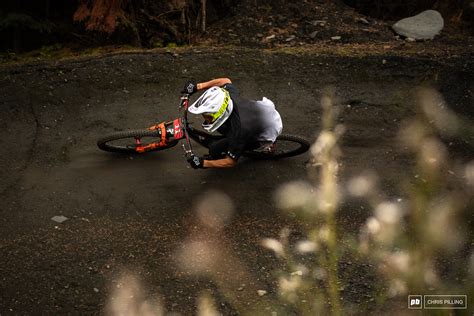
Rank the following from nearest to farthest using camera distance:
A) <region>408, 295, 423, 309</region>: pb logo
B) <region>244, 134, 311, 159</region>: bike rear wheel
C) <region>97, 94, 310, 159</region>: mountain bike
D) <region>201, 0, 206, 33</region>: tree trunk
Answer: <region>408, 295, 423, 309</region>: pb logo < <region>97, 94, 310, 159</region>: mountain bike < <region>244, 134, 311, 159</region>: bike rear wheel < <region>201, 0, 206, 33</region>: tree trunk

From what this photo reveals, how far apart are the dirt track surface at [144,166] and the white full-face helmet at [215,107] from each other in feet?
5.82

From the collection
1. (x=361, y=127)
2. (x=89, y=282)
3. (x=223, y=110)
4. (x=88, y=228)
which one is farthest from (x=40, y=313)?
(x=361, y=127)

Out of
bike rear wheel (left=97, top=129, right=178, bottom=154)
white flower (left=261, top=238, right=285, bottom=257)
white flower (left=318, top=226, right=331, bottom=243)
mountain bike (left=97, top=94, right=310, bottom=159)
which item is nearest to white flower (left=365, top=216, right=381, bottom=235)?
white flower (left=318, top=226, right=331, bottom=243)

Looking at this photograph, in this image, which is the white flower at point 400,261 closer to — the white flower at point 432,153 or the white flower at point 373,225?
the white flower at point 373,225

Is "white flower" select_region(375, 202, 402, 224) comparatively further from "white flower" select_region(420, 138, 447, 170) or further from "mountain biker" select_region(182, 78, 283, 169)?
"mountain biker" select_region(182, 78, 283, 169)

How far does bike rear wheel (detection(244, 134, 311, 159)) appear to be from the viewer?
8.50 metres

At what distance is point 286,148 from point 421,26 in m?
6.02

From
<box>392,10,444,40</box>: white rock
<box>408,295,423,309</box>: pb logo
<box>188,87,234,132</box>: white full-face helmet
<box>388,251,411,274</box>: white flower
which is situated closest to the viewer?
<box>408,295,423,309</box>: pb logo

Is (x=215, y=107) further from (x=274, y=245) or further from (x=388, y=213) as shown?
(x=388, y=213)

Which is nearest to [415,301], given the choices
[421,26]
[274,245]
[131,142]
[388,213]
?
[388,213]

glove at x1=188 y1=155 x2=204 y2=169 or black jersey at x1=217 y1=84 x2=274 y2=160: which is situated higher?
black jersey at x1=217 y1=84 x2=274 y2=160

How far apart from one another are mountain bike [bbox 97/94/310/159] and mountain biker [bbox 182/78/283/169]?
0.45 m

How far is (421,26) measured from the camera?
1215 centimetres

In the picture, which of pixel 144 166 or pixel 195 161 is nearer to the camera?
pixel 195 161
